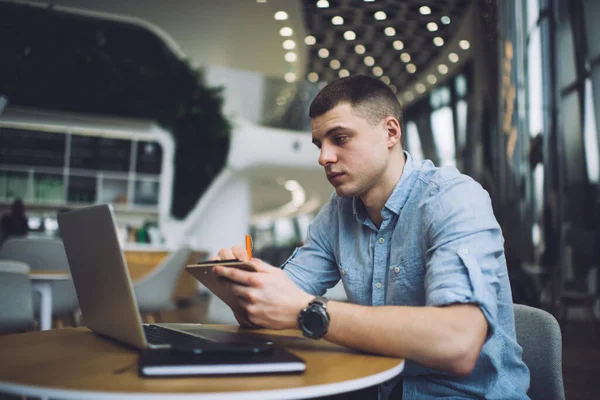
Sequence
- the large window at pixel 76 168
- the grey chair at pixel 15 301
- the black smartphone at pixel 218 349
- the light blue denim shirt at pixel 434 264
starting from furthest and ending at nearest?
the large window at pixel 76 168 < the grey chair at pixel 15 301 < the light blue denim shirt at pixel 434 264 < the black smartphone at pixel 218 349

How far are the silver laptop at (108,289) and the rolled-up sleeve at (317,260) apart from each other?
1.43 ft

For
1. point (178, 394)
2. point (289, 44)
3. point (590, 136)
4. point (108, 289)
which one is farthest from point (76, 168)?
point (178, 394)

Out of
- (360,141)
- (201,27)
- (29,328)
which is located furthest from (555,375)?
(201,27)

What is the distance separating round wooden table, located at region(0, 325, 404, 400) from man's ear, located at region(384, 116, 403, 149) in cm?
61

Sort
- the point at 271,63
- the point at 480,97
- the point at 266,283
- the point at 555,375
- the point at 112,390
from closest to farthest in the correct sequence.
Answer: the point at 112,390 < the point at 266,283 < the point at 555,375 < the point at 480,97 < the point at 271,63

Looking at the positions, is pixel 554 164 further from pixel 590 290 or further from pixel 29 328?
pixel 29 328

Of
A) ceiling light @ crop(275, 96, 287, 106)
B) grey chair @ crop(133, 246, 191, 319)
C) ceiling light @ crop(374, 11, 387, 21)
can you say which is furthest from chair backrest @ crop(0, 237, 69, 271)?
ceiling light @ crop(275, 96, 287, 106)

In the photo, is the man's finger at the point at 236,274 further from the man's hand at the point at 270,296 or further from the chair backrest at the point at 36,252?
the chair backrest at the point at 36,252

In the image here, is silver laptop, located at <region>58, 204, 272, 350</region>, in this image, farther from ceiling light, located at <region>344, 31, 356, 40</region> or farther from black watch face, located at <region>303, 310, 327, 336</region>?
ceiling light, located at <region>344, 31, 356, 40</region>

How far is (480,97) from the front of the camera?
493cm

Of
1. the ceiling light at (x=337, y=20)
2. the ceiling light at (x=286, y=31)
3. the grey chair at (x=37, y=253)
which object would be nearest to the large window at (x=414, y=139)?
the ceiling light at (x=286, y=31)

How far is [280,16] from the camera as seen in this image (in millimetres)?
6066

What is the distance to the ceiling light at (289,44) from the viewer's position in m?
7.46

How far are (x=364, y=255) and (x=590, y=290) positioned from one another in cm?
392
